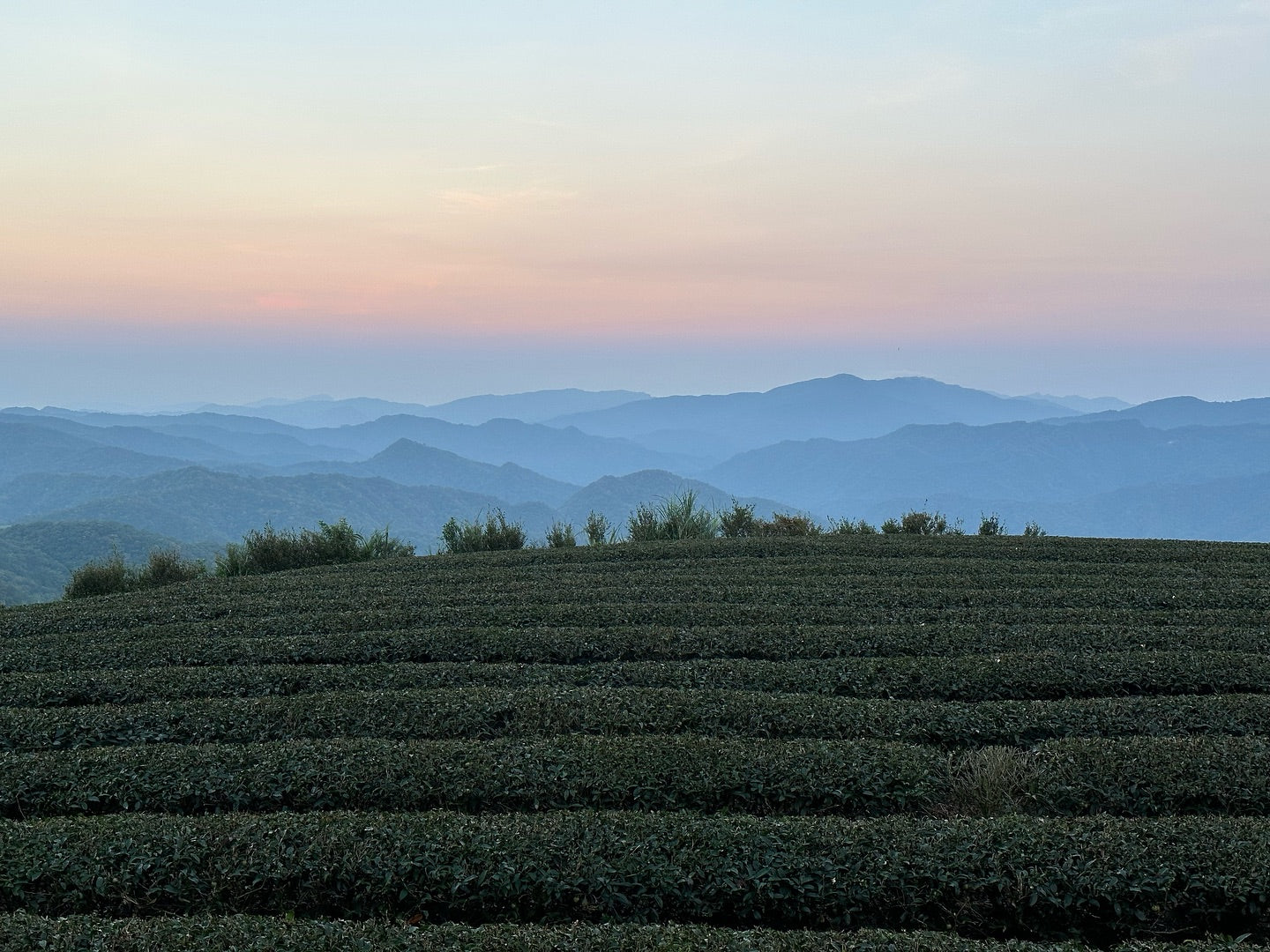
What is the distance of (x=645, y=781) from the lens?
6.26 metres

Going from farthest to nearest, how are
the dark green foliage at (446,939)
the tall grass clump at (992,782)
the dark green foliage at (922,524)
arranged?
1. the dark green foliage at (922,524)
2. the tall grass clump at (992,782)
3. the dark green foliage at (446,939)

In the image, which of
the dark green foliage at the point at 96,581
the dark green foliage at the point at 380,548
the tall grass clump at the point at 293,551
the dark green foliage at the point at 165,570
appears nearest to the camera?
the dark green foliage at the point at 96,581

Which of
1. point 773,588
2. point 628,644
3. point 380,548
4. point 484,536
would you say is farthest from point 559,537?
point 628,644

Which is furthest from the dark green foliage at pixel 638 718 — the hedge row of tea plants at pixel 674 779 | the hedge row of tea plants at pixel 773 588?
the hedge row of tea plants at pixel 773 588

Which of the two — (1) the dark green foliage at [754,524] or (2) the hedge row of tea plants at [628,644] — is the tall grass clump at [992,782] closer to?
(2) the hedge row of tea plants at [628,644]

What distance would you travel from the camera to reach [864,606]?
12.2 meters

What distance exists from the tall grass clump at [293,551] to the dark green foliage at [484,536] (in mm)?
1734

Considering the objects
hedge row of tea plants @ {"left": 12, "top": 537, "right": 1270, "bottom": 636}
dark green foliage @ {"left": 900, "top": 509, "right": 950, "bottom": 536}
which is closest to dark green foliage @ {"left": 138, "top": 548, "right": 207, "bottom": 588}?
hedge row of tea plants @ {"left": 12, "top": 537, "right": 1270, "bottom": 636}

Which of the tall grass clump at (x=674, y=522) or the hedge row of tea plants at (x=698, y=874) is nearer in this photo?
the hedge row of tea plants at (x=698, y=874)

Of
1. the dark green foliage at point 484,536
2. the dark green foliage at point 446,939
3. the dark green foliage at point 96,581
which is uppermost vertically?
the dark green foliage at point 484,536

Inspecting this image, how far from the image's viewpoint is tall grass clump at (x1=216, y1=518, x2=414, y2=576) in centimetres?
2062

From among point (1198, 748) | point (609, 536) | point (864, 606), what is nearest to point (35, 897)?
point (1198, 748)

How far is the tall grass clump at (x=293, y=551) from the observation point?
67.7ft

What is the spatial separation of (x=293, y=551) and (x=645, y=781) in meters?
17.4
